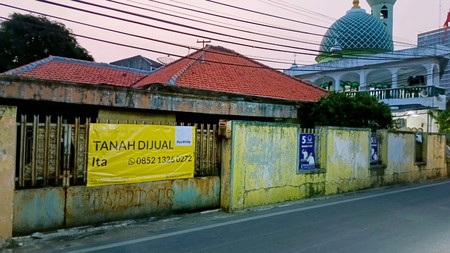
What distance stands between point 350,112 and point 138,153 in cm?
944

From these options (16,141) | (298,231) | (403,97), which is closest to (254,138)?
(298,231)

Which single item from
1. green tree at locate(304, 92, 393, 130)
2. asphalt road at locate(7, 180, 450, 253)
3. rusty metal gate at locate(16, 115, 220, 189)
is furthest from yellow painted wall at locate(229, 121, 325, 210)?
green tree at locate(304, 92, 393, 130)

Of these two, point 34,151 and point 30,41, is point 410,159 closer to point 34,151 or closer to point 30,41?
point 34,151

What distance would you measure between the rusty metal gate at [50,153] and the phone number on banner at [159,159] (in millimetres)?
976

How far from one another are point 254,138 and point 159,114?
10.4 feet

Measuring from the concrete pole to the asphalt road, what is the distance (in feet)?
1.28

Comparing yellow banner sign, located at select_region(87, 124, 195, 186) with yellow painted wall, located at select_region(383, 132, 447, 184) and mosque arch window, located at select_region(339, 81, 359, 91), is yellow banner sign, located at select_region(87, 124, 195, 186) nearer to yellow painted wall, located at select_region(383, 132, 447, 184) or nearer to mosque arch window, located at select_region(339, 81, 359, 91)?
yellow painted wall, located at select_region(383, 132, 447, 184)

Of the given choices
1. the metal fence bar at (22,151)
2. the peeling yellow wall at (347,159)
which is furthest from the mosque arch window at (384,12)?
the metal fence bar at (22,151)

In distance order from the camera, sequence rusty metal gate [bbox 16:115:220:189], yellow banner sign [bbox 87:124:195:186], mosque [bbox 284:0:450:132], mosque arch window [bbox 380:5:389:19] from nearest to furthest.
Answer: rusty metal gate [bbox 16:115:220:189] → yellow banner sign [bbox 87:124:195:186] → mosque [bbox 284:0:450:132] → mosque arch window [bbox 380:5:389:19]

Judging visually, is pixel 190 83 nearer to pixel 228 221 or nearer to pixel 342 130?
pixel 342 130

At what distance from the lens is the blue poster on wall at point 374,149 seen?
1285cm

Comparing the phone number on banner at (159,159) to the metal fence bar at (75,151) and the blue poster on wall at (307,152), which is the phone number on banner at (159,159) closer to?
the metal fence bar at (75,151)

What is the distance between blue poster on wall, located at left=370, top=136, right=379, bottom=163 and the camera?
42.2ft

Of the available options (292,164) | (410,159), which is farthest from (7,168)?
(410,159)
